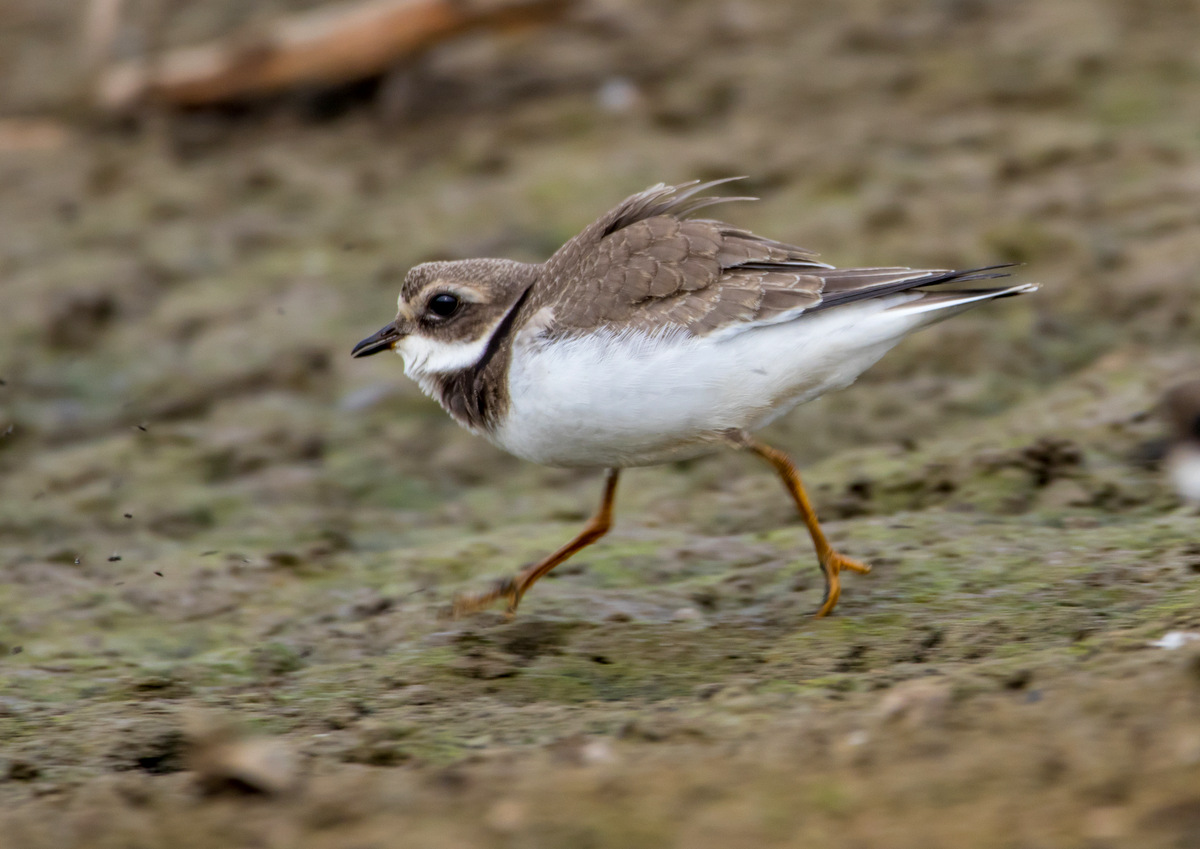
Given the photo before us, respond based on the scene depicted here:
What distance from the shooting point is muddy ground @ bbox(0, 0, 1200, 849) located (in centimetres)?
361

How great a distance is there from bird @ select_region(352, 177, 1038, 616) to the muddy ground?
681 mm

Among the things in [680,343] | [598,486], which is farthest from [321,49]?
[680,343]

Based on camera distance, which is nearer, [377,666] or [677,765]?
[677,765]

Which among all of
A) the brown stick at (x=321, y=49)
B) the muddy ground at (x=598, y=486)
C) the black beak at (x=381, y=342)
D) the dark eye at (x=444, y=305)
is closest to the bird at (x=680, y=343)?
the dark eye at (x=444, y=305)

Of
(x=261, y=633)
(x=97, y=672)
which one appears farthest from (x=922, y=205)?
(x=97, y=672)

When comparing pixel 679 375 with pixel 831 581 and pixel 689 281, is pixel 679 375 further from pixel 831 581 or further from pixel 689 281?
pixel 831 581

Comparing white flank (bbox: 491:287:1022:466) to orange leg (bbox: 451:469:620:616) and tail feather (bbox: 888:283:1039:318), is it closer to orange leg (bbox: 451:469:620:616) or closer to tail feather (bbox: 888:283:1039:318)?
tail feather (bbox: 888:283:1039:318)

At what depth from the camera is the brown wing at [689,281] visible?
4.70 m

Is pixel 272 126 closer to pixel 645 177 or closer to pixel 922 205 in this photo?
pixel 645 177

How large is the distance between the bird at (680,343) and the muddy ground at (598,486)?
68 cm

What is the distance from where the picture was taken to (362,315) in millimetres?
8461

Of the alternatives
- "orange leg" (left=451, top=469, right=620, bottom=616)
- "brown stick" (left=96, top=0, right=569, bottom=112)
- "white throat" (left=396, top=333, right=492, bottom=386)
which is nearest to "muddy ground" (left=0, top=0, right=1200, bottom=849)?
"orange leg" (left=451, top=469, right=620, bottom=616)

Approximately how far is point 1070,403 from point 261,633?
3.83 meters

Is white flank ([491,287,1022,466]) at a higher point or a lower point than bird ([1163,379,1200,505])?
higher
